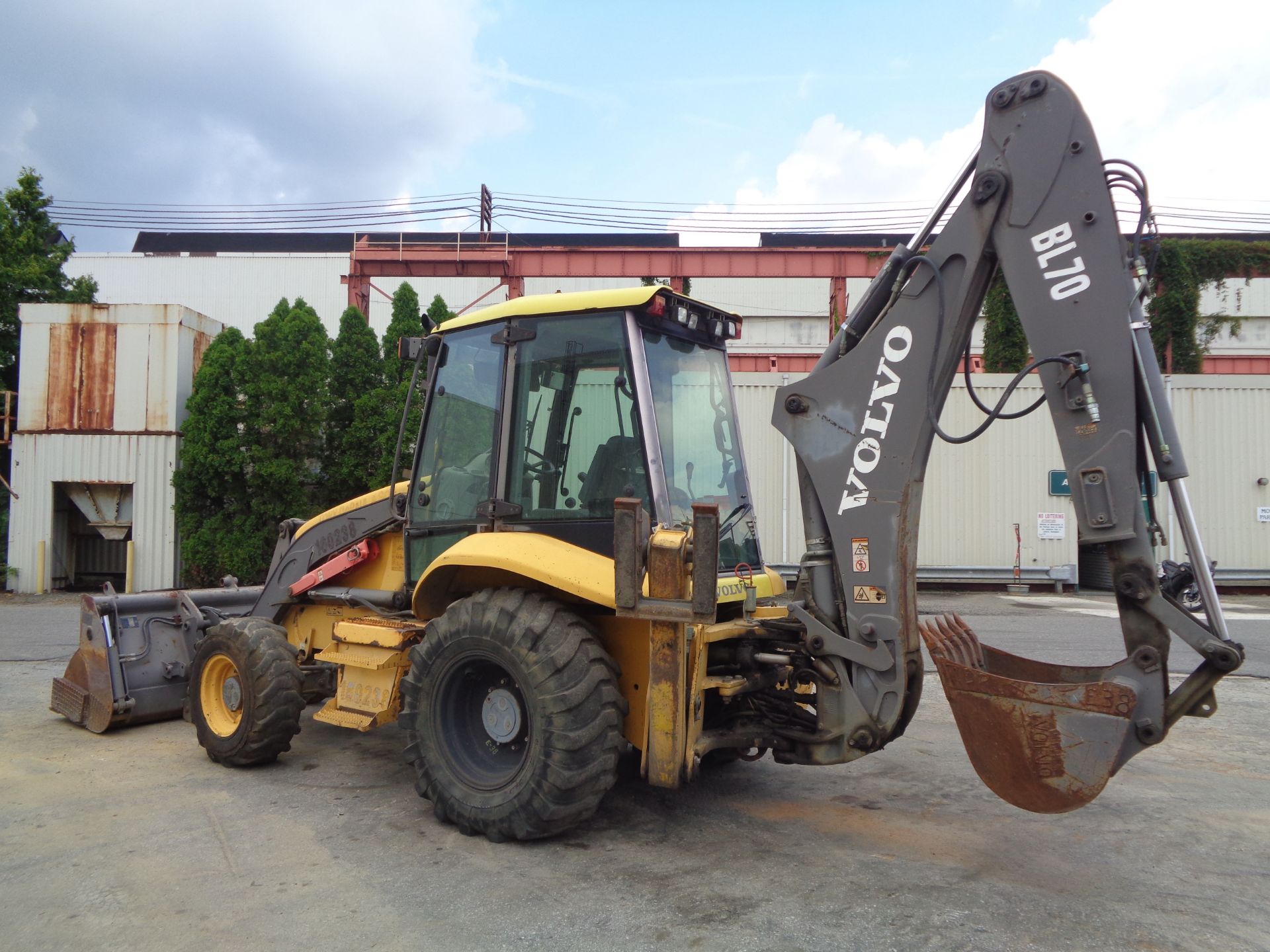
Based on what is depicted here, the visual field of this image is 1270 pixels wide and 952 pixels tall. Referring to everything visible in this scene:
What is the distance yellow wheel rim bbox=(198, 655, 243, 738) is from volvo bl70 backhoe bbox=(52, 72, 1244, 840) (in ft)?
0.79

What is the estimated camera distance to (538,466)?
185 inches

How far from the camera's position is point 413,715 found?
4453 millimetres

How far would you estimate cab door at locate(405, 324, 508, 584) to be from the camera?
4883 mm

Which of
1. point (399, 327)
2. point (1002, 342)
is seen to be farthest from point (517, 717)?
point (1002, 342)

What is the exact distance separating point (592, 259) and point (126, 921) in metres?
17.8

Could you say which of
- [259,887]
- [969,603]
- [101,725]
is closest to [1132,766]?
[259,887]

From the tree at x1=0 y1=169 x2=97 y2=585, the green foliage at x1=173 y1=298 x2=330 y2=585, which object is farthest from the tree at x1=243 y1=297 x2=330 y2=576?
the tree at x1=0 y1=169 x2=97 y2=585

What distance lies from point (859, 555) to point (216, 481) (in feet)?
48.8

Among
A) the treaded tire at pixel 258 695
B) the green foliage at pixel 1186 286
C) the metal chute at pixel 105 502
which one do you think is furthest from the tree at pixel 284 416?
the green foliage at pixel 1186 286

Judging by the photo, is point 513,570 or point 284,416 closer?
point 513,570

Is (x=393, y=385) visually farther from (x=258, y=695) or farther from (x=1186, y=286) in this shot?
(x=1186, y=286)

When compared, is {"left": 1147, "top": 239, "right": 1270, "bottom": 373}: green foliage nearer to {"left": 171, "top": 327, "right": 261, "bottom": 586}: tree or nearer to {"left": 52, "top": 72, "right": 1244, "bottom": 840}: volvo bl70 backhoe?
{"left": 52, "top": 72, "right": 1244, "bottom": 840}: volvo bl70 backhoe

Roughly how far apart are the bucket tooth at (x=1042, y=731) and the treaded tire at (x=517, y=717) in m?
1.47

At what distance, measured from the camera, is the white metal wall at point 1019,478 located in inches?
672
